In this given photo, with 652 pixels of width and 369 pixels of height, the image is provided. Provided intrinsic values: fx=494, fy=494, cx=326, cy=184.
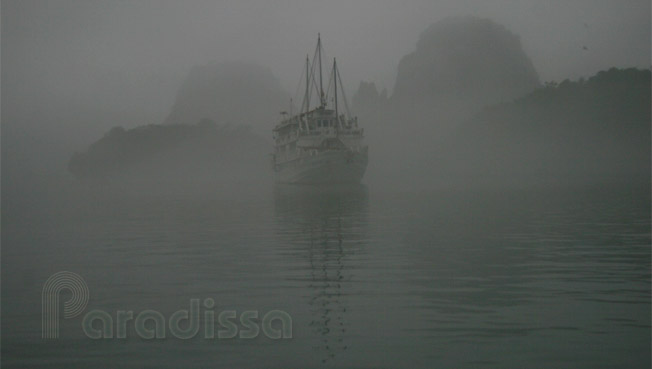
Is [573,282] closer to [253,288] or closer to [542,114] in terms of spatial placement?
[253,288]

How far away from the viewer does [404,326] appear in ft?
24.3

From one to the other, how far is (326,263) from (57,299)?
5845 mm

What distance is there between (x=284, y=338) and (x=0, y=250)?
503 inches

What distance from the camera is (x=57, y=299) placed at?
371 inches

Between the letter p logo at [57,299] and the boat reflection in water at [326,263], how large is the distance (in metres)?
4.01

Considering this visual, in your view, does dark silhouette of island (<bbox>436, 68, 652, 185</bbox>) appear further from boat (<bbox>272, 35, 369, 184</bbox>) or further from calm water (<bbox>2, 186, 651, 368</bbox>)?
calm water (<bbox>2, 186, 651, 368</bbox>)

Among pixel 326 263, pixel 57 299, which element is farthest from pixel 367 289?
pixel 57 299

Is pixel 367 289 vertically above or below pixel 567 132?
below

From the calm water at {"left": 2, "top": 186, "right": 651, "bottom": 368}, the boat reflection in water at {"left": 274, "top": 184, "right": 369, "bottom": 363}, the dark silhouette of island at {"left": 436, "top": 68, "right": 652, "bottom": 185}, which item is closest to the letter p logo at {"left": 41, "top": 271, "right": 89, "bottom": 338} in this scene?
the calm water at {"left": 2, "top": 186, "right": 651, "bottom": 368}

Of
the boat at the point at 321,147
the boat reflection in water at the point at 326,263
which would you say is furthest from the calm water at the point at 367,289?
the boat at the point at 321,147

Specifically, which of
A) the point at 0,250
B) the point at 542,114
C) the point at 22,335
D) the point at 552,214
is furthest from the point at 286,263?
the point at 542,114

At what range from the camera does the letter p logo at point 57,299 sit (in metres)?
7.84

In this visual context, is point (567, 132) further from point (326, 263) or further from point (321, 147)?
point (326, 263)

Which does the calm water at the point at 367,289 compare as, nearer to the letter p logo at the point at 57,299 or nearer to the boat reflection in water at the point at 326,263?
the boat reflection in water at the point at 326,263
